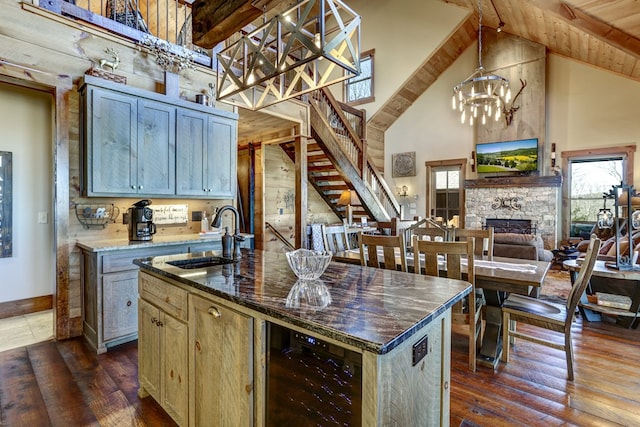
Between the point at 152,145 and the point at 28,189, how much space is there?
1664 mm

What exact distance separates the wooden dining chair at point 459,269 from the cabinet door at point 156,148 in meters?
2.63

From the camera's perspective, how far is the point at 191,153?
375 cm

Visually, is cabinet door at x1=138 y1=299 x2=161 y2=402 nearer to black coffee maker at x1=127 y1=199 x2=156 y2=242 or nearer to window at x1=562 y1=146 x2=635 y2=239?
black coffee maker at x1=127 y1=199 x2=156 y2=242

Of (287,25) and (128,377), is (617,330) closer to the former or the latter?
(287,25)

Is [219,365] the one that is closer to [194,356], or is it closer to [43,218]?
[194,356]

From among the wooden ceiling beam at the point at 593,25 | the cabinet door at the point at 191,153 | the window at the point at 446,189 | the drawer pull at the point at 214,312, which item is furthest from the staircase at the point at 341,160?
the drawer pull at the point at 214,312

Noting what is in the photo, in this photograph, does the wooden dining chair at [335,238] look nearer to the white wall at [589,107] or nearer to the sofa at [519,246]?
the sofa at [519,246]

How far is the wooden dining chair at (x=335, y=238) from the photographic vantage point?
3.65m

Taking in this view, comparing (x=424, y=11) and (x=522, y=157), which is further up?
(x=424, y=11)

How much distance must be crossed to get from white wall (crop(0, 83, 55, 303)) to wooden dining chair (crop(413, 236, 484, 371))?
4072 mm

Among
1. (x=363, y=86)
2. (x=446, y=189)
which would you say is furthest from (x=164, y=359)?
(x=363, y=86)

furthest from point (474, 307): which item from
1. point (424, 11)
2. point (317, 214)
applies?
point (424, 11)

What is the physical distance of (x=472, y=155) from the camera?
27.8ft

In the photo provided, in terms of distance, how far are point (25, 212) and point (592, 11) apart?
20.8 feet
